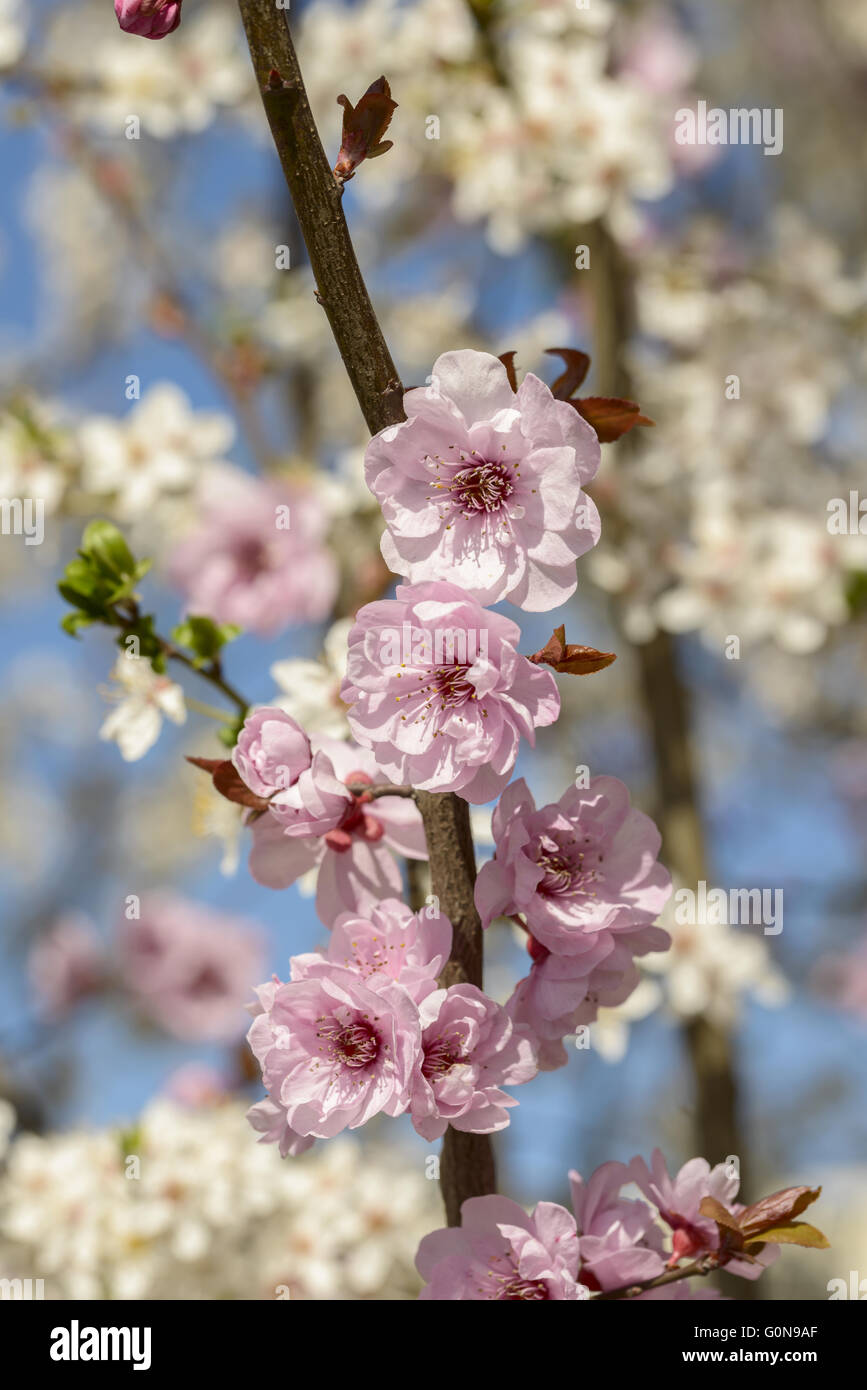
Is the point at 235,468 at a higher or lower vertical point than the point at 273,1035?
higher

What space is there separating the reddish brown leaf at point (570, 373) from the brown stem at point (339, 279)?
0.18m

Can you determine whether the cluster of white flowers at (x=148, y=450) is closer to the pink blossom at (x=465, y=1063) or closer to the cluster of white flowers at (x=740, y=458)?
the cluster of white flowers at (x=740, y=458)

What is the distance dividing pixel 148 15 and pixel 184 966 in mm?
3791

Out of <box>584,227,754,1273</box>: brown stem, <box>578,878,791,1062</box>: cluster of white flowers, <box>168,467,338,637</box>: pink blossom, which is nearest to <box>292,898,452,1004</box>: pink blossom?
<box>168,467,338,637</box>: pink blossom

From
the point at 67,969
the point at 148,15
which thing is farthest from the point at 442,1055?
the point at 67,969

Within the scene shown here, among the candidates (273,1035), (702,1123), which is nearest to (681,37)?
(702,1123)

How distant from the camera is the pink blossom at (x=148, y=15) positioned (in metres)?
0.94

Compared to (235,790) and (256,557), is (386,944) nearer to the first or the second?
(235,790)

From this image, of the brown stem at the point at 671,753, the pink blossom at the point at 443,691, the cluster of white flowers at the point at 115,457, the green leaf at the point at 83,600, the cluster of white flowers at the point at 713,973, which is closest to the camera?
the pink blossom at the point at 443,691

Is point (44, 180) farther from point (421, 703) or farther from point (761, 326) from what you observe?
point (421, 703)

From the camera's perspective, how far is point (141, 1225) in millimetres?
2330

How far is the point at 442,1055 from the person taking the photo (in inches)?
33.8

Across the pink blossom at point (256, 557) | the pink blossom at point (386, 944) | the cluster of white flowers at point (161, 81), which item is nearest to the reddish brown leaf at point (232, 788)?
the pink blossom at point (386, 944)

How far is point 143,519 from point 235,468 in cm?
23
